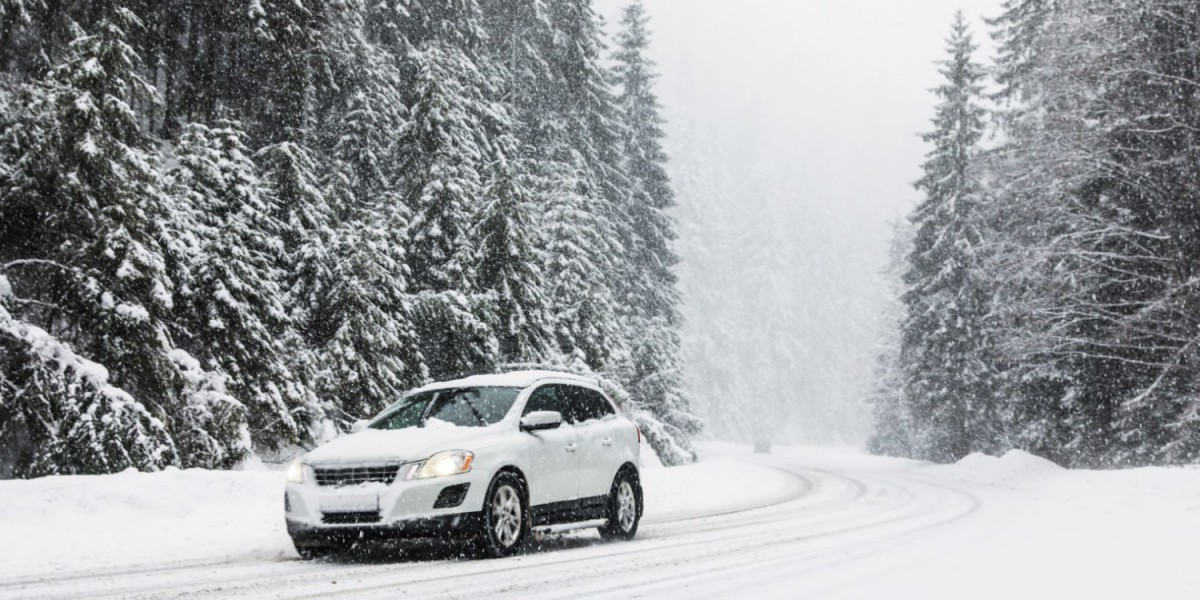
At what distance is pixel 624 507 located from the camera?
11.1m

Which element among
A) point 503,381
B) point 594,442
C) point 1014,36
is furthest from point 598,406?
point 1014,36

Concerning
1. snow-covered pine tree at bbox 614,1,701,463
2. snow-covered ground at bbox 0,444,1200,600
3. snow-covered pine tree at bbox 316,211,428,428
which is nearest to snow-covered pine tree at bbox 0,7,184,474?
snow-covered ground at bbox 0,444,1200,600

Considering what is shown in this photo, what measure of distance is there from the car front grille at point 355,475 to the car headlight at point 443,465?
0.17 m

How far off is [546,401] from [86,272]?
7497 mm

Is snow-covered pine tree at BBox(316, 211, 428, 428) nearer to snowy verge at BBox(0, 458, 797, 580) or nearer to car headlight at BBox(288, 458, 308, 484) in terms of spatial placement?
snowy verge at BBox(0, 458, 797, 580)

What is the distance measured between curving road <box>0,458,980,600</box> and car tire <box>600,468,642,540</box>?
0.59 ft

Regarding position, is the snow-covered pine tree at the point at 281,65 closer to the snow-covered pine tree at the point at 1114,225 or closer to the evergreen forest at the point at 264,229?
the evergreen forest at the point at 264,229

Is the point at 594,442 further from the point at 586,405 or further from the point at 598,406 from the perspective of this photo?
the point at 598,406

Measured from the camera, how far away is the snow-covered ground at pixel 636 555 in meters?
7.07

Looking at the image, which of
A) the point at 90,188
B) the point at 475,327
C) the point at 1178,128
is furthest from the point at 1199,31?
the point at 90,188

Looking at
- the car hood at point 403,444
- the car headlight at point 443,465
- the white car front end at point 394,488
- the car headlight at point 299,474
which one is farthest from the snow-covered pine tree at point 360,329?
the car headlight at point 443,465

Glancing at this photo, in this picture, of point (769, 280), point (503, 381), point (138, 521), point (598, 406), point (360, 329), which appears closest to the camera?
point (138, 521)

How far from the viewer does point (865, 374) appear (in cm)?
10350

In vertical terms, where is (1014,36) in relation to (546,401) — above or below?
above
